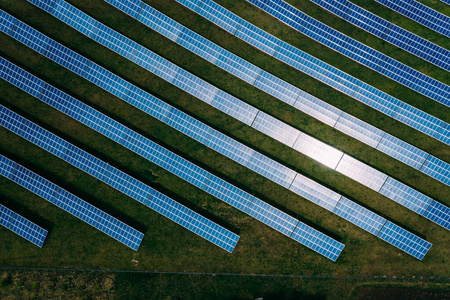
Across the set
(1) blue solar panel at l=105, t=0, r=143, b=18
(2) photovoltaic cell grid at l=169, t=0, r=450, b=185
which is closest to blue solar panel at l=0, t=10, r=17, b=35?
(1) blue solar panel at l=105, t=0, r=143, b=18

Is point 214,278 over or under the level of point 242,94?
under

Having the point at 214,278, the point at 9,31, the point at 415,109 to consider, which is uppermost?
the point at 415,109

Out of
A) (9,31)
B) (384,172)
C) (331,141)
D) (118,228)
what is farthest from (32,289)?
(384,172)

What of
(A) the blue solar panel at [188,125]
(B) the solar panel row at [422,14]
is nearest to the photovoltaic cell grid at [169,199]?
(A) the blue solar panel at [188,125]

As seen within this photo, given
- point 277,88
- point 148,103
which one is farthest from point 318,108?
point 148,103

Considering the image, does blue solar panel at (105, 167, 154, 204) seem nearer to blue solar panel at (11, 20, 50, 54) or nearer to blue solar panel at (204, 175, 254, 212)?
blue solar panel at (204, 175, 254, 212)

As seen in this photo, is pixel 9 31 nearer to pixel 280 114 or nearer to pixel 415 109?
pixel 280 114
